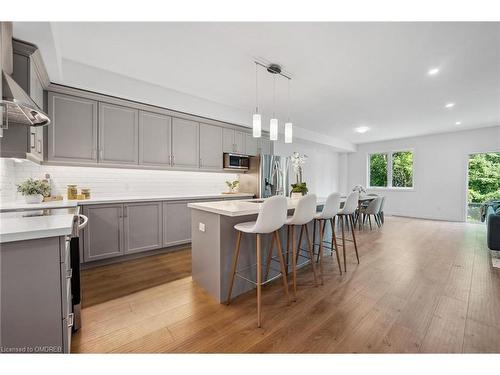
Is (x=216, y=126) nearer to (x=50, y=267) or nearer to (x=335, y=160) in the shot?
(x=50, y=267)

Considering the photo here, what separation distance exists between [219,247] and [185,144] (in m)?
2.43

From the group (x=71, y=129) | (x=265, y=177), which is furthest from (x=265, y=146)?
(x=71, y=129)

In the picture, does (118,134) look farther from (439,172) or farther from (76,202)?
(439,172)

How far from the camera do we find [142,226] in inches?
129

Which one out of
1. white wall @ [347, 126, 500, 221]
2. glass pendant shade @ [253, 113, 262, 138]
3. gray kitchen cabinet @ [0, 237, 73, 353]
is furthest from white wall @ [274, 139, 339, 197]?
gray kitchen cabinet @ [0, 237, 73, 353]

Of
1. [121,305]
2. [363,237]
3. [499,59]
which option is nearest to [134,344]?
[121,305]

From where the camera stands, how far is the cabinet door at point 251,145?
4902 millimetres

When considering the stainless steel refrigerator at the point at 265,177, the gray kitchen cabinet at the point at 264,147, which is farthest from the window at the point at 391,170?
the gray kitchen cabinet at the point at 264,147

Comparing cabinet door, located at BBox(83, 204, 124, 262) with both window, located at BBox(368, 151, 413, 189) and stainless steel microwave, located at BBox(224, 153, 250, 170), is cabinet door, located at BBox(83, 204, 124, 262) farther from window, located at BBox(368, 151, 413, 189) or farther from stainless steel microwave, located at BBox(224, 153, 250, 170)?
window, located at BBox(368, 151, 413, 189)

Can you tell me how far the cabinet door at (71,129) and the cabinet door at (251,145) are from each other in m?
2.76

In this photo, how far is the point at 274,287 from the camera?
2.38 meters

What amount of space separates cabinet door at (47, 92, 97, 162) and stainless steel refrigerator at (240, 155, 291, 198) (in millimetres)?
2778

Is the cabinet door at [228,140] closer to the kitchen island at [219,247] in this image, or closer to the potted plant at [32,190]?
the kitchen island at [219,247]
